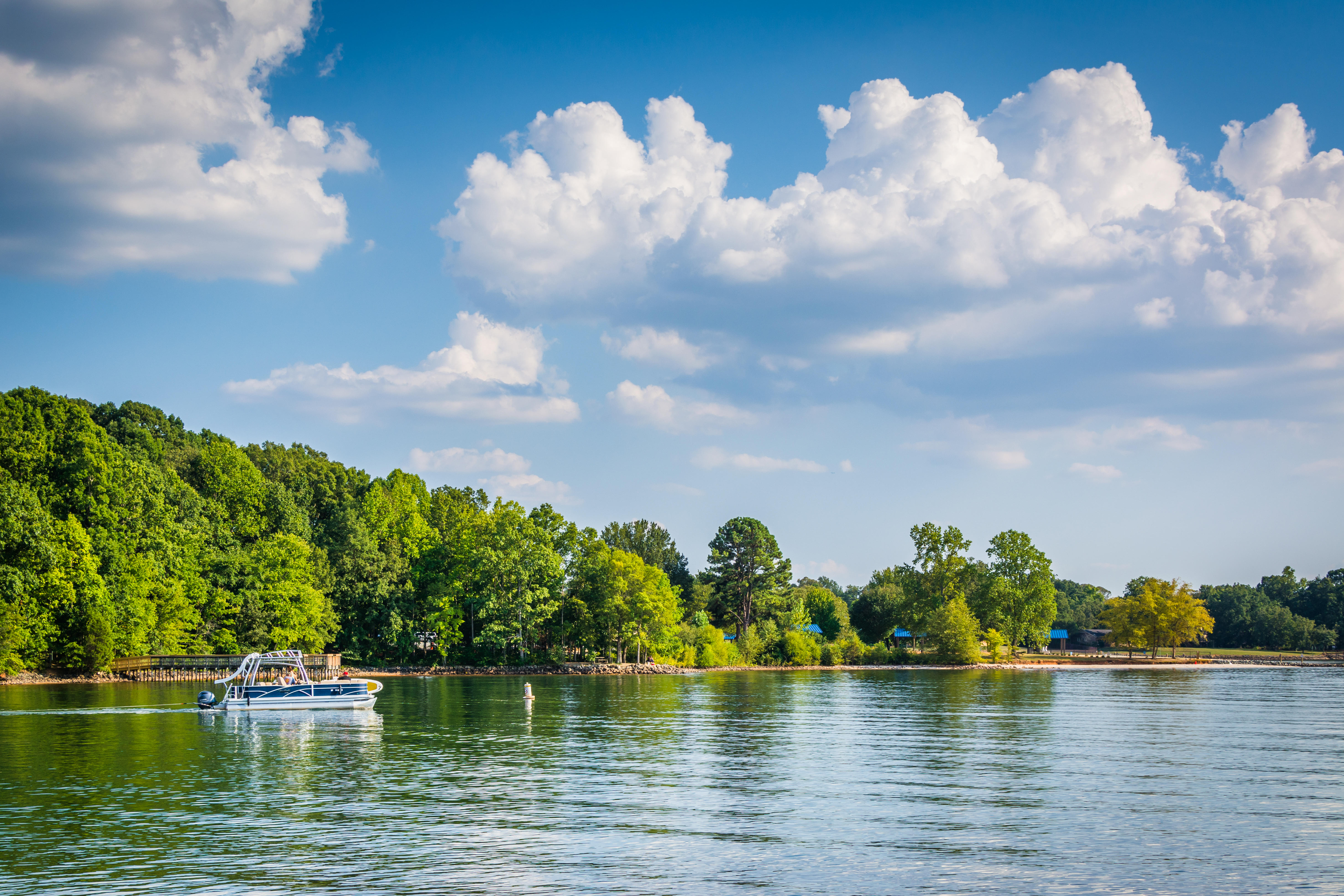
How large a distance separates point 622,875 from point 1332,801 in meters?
25.2

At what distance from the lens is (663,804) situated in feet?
101

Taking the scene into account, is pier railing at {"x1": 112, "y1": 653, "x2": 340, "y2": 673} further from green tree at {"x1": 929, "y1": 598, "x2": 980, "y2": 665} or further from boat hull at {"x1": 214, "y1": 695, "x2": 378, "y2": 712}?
green tree at {"x1": 929, "y1": 598, "x2": 980, "y2": 665}

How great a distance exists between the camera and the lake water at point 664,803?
22266mm

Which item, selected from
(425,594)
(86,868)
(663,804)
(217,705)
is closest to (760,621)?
(425,594)

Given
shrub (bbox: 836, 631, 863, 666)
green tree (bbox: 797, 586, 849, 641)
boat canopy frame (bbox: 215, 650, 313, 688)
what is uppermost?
boat canopy frame (bbox: 215, 650, 313, 688)

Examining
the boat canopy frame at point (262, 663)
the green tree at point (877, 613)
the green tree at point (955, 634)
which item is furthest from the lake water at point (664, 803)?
the green tree at point (877, 613)

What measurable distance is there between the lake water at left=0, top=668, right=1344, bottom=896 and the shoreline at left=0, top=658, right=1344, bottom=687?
106ft

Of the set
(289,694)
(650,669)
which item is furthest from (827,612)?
(289,694)

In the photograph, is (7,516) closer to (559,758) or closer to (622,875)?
(559,758)

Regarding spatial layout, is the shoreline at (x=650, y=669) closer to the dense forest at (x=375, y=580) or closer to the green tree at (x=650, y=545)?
the dense forest at (x=375, y=580)

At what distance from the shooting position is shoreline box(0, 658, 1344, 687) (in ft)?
303

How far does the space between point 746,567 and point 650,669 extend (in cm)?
3796

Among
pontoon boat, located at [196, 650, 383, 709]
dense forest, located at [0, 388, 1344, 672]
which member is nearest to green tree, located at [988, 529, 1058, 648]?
dense forest, located at [0, 388, 1344, 672]

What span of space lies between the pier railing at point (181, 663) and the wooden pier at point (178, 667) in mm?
24
